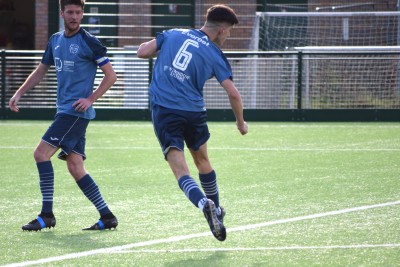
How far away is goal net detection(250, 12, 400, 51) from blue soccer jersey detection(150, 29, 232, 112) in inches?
585

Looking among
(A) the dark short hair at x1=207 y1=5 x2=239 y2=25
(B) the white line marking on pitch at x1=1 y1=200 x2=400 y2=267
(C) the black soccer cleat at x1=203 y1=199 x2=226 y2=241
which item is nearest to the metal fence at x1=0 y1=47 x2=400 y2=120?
(B) the white line marking on pitch at x1=1 y1=200 x2=400 y2=267

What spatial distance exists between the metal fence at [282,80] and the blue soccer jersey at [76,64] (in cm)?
1123

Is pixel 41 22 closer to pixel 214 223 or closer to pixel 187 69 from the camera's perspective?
pixel 187 69

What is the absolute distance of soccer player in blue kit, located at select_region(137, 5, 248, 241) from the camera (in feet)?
23.6

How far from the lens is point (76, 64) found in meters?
7.89

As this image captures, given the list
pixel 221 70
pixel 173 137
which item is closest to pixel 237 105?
pixel 221 70

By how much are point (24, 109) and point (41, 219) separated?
12.3 metres

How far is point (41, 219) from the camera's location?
25.6 ft

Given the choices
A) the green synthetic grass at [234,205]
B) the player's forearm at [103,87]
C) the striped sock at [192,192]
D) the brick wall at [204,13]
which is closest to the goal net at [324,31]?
the brick wall at [204,13]

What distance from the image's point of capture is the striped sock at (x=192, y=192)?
6793mm

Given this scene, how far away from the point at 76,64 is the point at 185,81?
3.68 ft

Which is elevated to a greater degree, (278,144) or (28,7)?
(28,7)

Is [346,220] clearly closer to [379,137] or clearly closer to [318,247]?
[318,247]

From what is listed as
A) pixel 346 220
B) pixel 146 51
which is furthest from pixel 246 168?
pixel 146 51
